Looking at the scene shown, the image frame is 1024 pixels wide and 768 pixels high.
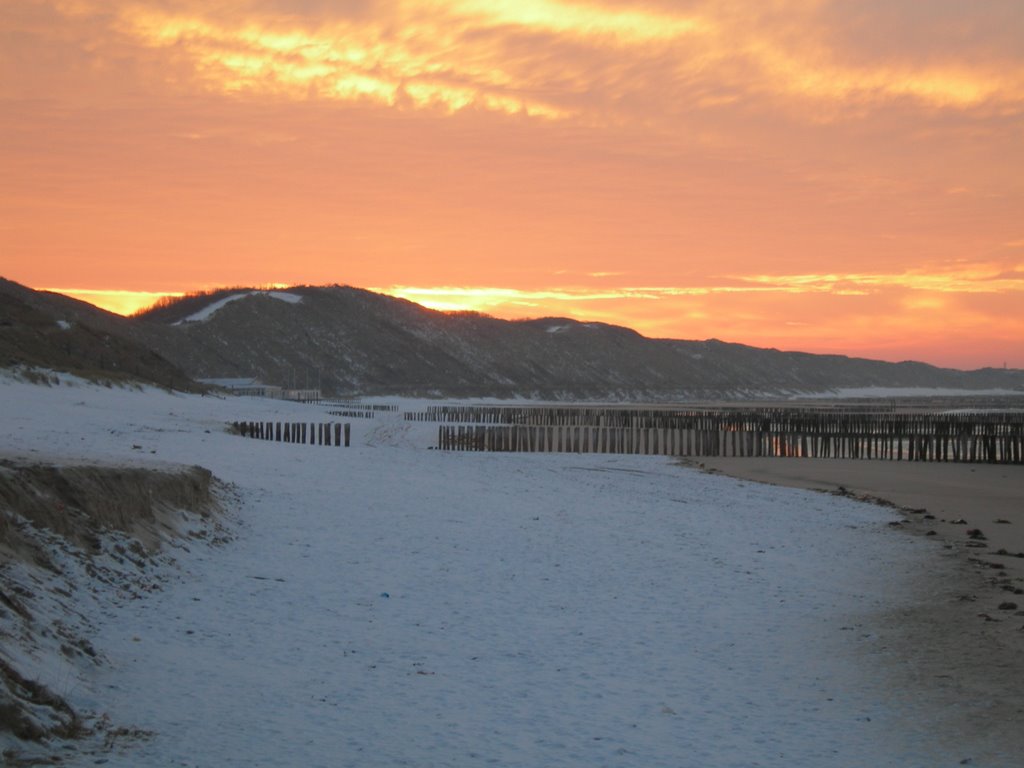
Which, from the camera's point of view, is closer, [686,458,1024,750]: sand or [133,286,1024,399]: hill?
[686,458,1024,750]: sand

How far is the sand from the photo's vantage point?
8.23 metres

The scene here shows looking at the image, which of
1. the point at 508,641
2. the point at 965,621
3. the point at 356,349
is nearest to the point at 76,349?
the point at 508,641

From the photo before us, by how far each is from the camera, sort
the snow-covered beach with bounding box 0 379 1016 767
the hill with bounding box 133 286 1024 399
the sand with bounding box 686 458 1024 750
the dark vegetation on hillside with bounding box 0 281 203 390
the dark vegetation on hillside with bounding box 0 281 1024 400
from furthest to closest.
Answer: the hill with bounding box 133 286 1024 399, the dark vegetation on hillside with bounding box 0 281 1024 400, the dark vegetation on hillside with bounding box 0 281 203 390, the sand with bounding box 686 458 1024 750, the snow-covered beach with bounding box 0 379 1016 767

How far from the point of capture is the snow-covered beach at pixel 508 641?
6980 mm

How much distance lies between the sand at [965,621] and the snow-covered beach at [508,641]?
0.13 meters

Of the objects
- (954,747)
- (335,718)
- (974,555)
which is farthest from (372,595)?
(974,555)

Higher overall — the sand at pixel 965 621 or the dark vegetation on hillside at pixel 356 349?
the dark vegetation on hillside at pixel 356 349

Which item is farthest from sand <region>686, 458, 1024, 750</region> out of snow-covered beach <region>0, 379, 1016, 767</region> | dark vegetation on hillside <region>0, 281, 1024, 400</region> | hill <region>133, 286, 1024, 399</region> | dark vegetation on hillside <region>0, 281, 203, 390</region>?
hill <region>133, 286, 1024, 399</region>

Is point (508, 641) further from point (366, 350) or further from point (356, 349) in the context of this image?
point (366, 350)

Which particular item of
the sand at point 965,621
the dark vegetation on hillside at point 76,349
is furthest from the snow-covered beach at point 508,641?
the dark vegetation on hillside at point 76,349

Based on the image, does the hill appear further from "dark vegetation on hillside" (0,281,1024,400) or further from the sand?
the sand

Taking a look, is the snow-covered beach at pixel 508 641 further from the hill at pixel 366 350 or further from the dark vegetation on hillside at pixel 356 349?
the hill at pixel 366 350

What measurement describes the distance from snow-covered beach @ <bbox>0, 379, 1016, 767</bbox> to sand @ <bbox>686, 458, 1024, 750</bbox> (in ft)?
0.42

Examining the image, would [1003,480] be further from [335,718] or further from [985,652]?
[335,718]
